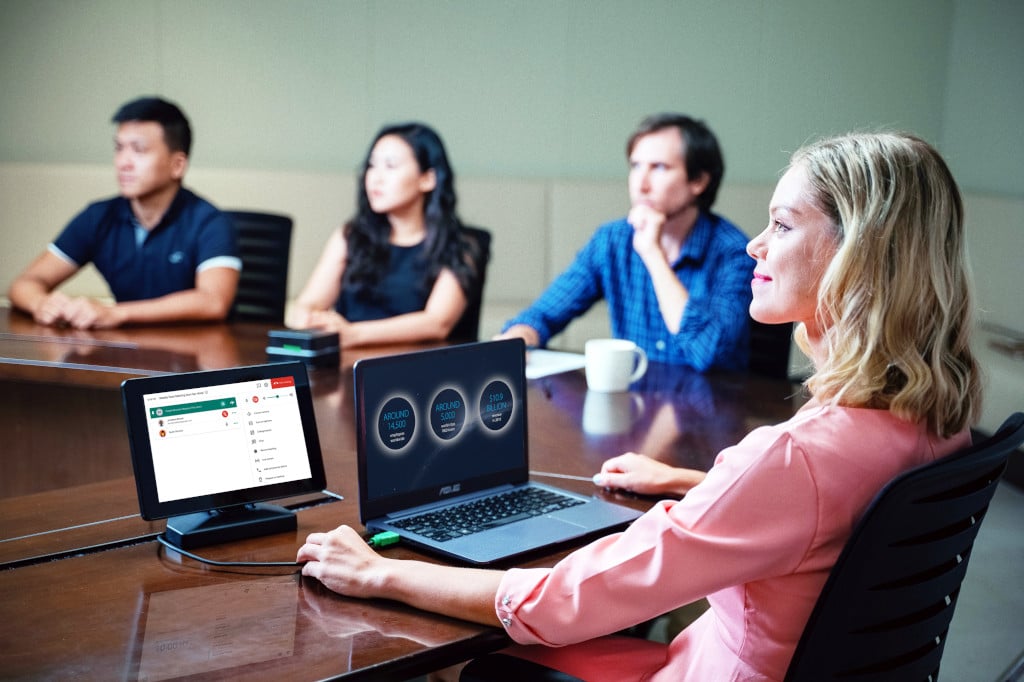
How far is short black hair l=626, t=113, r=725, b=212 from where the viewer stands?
3016 millimetres

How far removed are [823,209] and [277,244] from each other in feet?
9.03

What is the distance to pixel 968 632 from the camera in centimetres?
290

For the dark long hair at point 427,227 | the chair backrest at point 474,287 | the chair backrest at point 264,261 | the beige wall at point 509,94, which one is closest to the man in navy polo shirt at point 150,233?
the chair backrest at point 264,261

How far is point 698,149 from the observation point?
3018 millimetres

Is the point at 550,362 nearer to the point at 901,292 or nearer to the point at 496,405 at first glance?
the point at 496,405

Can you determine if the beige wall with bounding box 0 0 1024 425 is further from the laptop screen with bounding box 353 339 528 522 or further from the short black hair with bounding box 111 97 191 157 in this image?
the laptop screen with bounding box 353 339 528 522

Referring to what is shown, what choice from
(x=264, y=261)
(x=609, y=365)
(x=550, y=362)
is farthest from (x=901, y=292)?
(x=264, y=261)

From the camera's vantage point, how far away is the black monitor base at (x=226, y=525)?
4.61 ft

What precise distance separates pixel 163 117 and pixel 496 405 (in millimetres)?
2212

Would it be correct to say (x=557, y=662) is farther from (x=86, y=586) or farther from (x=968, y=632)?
(x=968, y=632)

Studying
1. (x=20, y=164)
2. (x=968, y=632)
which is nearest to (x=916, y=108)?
(x=968, y=632)

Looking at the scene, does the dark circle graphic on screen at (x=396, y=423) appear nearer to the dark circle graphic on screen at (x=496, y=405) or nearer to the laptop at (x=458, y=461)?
the laptop at (x=458, y=461)

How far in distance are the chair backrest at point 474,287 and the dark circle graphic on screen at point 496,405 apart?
1.57 m

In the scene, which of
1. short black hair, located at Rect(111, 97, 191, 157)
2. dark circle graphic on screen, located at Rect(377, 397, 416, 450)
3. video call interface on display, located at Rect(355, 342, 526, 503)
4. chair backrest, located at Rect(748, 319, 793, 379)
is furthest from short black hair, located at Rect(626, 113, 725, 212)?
dark circle graphic on screen, located at Rect(377, 397, 416, 450)
